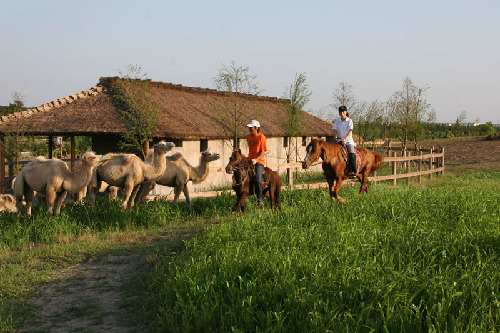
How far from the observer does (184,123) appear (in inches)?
771

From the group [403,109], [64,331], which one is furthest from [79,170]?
[403,109]

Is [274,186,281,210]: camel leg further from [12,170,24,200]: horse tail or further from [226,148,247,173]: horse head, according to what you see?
[12,170,24,200]: horse tail

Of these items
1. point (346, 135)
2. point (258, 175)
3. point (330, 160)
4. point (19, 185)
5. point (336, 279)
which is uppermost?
point (346, 135)

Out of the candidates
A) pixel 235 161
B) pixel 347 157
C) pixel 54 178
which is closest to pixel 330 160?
pixel 347 157

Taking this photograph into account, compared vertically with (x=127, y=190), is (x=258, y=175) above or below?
above

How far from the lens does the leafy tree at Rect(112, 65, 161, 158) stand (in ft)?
54.6

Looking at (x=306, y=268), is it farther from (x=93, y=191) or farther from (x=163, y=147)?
(x=93, y=191)

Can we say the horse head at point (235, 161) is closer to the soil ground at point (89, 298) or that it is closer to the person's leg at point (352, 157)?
the soil ground at point (89, 298)

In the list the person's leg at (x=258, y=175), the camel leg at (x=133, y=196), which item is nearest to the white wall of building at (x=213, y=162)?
the camel leg at (x=133, y=196)

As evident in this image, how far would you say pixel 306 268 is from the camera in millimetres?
5113

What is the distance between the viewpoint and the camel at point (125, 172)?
35.9ft

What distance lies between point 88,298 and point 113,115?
516 inches

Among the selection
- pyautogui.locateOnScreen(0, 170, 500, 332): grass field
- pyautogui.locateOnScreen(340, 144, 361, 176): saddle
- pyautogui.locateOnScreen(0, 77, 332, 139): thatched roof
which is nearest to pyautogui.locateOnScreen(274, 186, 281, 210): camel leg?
pyautogui.locateOnScreen(0, 170, 500, 332): grass field

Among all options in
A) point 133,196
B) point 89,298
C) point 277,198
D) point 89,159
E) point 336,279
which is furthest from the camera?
point 133,196
